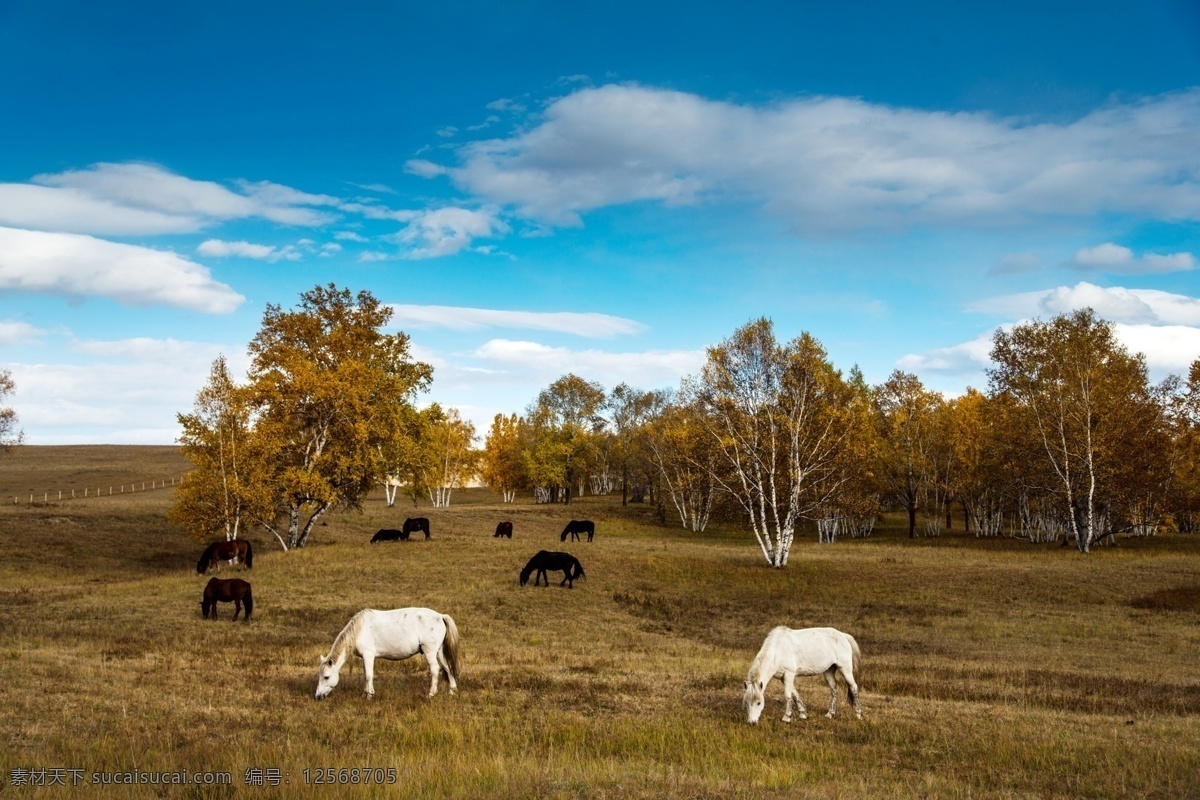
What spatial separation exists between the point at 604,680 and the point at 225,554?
2407 centimetres

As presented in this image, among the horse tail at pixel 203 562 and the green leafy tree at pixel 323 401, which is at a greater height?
the green leafy tree at pixel 323 401

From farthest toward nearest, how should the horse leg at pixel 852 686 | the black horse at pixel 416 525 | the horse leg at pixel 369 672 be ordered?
the black horse at pixel 416 525 < the horse leg at pixel 369 672 < the horse leg at pixel 852 686

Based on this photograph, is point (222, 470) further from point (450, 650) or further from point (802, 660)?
point (802, 660)

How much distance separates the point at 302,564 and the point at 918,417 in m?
55.2

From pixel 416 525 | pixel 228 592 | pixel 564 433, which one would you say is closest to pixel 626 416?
pixel 564 433

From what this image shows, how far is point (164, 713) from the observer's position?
11688 mm

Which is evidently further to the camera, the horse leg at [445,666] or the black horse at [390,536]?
the black horse at [390,536]

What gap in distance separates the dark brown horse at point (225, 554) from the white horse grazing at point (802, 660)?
2704cm

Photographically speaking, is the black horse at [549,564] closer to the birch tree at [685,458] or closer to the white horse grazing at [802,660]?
the birch tree at [685,458]

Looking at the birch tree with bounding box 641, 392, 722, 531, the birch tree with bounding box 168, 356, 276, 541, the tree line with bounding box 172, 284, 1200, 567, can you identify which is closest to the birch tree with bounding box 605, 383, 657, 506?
the birch tree with bounding box 641, 392, 722, 531

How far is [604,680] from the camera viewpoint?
15.5m

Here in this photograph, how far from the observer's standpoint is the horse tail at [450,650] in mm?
14133

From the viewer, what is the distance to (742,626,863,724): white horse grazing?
41.1 feet

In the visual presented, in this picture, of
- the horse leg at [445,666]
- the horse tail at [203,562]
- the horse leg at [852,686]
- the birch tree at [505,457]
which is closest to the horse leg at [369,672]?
the horse leg at [445,666]
